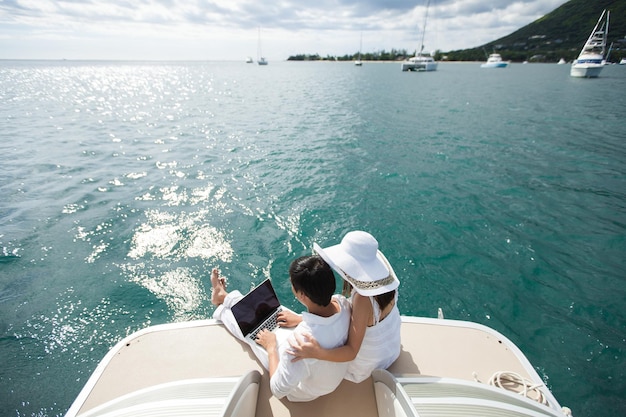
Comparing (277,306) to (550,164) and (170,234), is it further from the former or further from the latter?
(550,164)

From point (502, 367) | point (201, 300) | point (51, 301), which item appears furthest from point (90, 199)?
point (502, 367)

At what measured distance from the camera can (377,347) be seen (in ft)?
8.96

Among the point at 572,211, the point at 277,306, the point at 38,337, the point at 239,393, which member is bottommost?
the point at 38,337

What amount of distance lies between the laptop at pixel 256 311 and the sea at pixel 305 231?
1.86m

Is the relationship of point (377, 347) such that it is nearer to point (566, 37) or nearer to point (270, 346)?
point (270, 346)

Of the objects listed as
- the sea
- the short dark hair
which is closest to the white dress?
the short dark hair

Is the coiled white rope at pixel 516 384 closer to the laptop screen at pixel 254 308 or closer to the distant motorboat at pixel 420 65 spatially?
the laptop screen at pixel 254 308

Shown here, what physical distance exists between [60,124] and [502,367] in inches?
1009

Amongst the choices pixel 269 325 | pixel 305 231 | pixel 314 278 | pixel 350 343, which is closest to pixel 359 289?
pixel 314 278

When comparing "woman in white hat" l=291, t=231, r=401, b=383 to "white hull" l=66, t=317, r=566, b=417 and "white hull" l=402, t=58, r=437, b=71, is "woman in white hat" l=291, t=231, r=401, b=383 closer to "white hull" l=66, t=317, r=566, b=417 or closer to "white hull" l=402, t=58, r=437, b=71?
"white hull" l=66, t=317, r=566, b=417

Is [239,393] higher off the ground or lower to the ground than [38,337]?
higher

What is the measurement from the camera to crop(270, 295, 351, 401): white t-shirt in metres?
2.49

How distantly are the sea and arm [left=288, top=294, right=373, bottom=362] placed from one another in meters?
3.31

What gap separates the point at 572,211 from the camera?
876 centimetres
